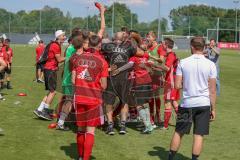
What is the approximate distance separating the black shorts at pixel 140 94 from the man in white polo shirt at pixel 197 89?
2676 mm

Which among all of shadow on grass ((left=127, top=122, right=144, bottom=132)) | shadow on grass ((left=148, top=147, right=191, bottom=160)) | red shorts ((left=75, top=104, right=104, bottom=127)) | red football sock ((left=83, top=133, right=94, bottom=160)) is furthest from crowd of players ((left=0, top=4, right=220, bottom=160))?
shadow on grass ((left=148, top=147, right=191, bottom=160))

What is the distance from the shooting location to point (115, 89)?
30.2ft

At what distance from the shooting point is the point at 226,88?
19.4 meters

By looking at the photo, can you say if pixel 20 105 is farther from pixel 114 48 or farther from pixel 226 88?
pixel 226 88

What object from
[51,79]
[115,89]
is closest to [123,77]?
[115,89]

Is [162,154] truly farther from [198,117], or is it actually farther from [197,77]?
[197,77]

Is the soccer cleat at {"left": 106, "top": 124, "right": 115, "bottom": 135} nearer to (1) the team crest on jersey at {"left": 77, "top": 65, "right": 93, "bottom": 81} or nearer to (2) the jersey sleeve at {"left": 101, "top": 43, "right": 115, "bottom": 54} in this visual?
(2) the jersey sleeve at {"left": 101, "top": 43, "right": 115, "bottom": 54}

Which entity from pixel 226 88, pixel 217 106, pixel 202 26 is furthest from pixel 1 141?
pixel 202 26

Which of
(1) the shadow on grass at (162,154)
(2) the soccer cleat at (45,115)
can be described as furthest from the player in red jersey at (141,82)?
(2) the soccer cleat at (45,115)

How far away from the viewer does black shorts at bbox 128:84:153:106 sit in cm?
948

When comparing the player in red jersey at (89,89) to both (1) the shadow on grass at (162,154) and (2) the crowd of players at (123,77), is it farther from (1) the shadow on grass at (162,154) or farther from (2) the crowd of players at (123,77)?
(1) the shadow on grass at (162,154)

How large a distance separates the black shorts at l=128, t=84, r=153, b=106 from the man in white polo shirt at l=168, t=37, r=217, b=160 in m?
2.68

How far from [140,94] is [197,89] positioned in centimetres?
292

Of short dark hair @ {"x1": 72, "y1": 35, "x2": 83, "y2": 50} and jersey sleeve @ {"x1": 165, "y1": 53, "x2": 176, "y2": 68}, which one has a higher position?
short dark hair @ {"x1": 72, "y1": 35, "x2": 83, "y2": 50}
